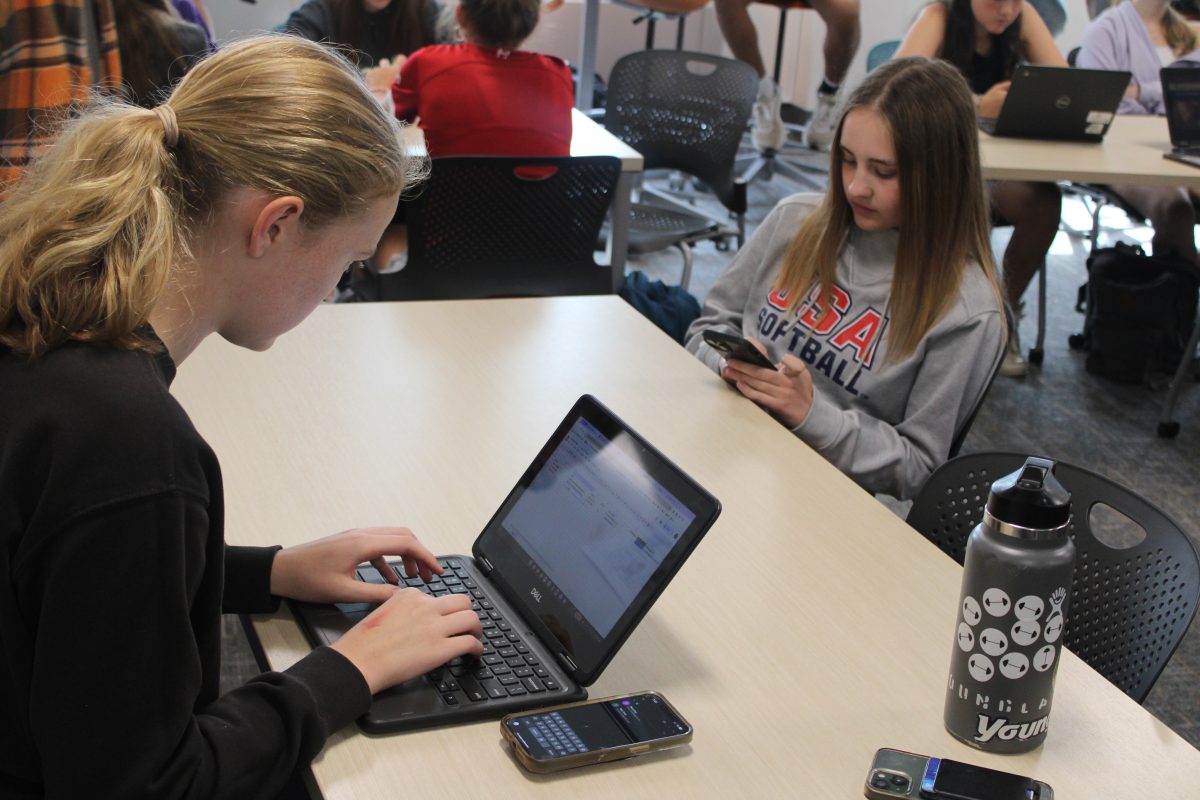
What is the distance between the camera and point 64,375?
0.85m

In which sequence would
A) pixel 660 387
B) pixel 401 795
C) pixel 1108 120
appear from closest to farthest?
pixel 401 795 < pixel 660 387 < pixel 1108 120

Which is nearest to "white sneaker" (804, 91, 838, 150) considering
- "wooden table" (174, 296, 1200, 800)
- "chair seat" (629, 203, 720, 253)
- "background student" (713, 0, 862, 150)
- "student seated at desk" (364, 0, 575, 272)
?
"background student" (713, 0, 862, 150)

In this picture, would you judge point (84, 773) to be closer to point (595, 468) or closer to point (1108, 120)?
point (595, 468)

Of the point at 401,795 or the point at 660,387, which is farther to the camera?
the point at 660,387

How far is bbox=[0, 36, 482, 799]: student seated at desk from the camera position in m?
0.82

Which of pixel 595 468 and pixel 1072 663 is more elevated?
pixel 595 468

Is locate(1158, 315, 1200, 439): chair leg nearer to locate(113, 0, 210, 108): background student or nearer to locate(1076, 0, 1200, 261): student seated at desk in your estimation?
locate(1076, 0, 1200, 261): student seated at desk

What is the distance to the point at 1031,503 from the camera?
0.95m

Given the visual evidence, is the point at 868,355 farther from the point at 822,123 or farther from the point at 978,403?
the point at 822,123

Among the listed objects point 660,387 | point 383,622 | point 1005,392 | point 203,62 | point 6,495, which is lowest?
point 1005,392

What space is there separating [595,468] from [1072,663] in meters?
0.49

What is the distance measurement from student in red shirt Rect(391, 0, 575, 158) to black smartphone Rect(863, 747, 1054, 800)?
2.15m

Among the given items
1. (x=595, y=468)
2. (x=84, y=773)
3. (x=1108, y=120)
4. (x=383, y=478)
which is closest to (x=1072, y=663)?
(x=595, y=468)

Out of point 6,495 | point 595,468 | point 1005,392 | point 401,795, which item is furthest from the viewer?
point 1005,392
